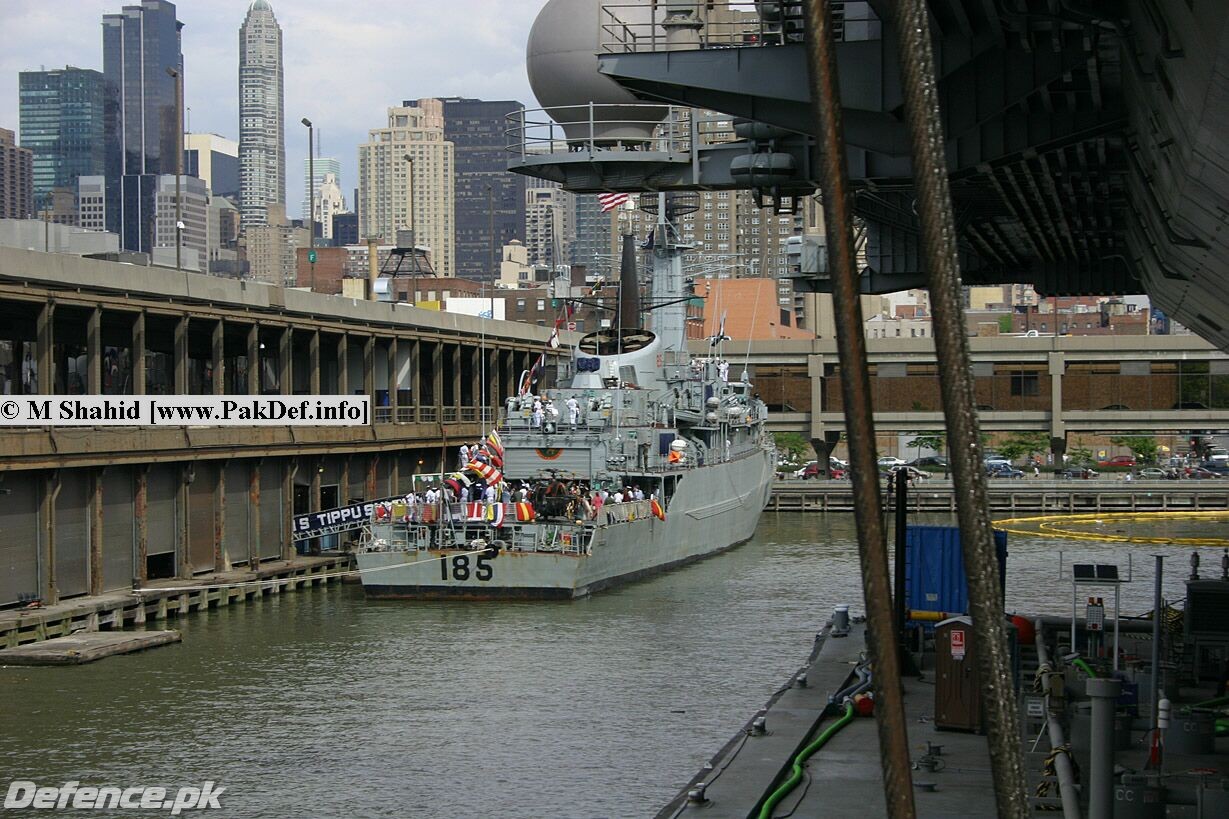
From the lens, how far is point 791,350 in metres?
82.2

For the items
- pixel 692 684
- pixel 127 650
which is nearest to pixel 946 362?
pixel 692 684

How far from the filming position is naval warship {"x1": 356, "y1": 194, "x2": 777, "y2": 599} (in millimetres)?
38875

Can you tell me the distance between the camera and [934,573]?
24.8 meters

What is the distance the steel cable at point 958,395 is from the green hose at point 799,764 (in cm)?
1037

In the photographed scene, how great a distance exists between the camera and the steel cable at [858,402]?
5496mm

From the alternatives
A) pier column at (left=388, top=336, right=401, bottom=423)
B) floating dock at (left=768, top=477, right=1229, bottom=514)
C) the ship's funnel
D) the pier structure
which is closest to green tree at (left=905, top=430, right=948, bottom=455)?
floating dock at (left=768, top=477, right=1229, bottom=514)

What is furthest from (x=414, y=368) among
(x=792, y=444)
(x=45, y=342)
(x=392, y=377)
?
(x=792, y=444)

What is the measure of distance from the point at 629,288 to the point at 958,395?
48.9 metres

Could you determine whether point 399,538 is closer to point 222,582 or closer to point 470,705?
point 222,582

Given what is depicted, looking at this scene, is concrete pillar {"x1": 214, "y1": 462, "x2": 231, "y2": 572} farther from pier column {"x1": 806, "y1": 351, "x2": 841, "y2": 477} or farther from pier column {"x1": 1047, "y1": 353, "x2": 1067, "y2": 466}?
pier column {"x1": 1047, "y1": 353, "x2": 1067, "y2": 466}

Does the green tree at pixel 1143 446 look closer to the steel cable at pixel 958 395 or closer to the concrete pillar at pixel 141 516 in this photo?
the concrete pillar at pixel 141 516

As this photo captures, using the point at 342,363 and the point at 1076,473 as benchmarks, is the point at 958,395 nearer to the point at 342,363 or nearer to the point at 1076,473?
the point at 342,363

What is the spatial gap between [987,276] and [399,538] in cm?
1614

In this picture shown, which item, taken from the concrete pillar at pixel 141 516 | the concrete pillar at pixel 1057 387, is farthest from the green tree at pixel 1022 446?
the concrete pillar at pixel 141 516
